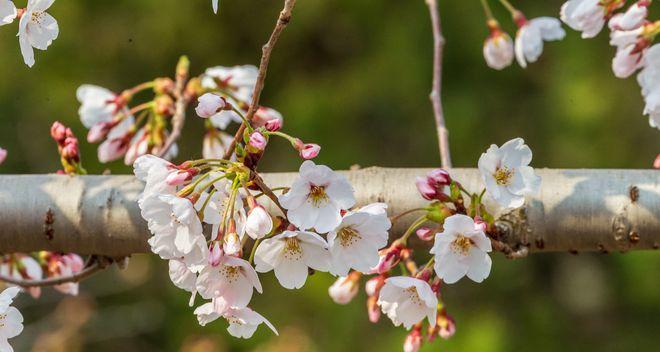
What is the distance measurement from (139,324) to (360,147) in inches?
41.0

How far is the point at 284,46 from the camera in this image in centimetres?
344

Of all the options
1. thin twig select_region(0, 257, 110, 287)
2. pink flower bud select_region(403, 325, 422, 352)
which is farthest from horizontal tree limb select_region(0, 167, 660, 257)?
pink flower bud select_region(403, 325, 422, 352)

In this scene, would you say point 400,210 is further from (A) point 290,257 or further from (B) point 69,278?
(B) point 69,278

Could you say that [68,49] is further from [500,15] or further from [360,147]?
[500,15]

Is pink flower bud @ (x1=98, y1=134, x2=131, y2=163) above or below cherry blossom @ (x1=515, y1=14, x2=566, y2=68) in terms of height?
below

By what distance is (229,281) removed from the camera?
844 mm

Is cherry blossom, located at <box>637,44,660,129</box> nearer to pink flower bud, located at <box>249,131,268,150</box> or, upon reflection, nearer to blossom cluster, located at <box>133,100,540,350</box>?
blossom cluster, located at <box>133,100,540,350</box>

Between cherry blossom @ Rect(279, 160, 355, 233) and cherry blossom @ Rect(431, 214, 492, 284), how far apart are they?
0.11 meters

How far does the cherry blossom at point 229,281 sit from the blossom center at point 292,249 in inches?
1.3

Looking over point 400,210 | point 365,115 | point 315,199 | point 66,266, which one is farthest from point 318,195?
point 365,115

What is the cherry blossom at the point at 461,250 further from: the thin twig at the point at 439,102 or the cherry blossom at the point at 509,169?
the thin twig at the point at 439,102

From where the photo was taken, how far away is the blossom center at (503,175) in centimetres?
88

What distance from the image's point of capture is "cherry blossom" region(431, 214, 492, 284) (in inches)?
33.9

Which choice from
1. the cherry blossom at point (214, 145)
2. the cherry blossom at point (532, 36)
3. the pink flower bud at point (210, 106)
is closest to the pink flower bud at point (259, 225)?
the pink flower bud at point (210, 106)
